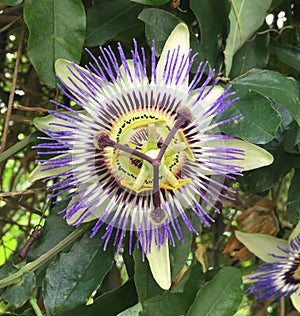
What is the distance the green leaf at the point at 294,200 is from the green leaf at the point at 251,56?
249mm

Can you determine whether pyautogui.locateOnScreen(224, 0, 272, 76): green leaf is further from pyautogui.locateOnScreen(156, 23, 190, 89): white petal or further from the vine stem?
the vine stem

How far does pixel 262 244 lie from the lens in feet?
4.64

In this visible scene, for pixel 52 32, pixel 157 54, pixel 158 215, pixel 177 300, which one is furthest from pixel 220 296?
pixel 52 32

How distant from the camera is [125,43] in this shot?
1.25 metres

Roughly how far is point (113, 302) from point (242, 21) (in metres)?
0.59

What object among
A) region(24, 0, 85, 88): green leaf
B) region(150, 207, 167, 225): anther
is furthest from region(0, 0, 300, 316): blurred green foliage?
region(150, 207, 167, 225): anther

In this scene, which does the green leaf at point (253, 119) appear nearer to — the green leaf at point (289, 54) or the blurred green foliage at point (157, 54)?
the blurred green foliage at point (157, 54)

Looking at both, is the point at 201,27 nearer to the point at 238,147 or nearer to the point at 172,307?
the point at 238,147

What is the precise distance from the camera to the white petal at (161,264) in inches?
41.9

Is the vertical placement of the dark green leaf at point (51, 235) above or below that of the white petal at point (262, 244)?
above

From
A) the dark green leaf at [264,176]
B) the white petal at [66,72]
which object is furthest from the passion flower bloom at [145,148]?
the dark green leaf at [264,176]

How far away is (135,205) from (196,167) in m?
0.12

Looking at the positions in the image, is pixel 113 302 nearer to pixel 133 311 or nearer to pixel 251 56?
pixel 133 311

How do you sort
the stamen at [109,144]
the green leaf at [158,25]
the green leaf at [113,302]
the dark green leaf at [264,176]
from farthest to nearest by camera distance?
the dark green leaf at [264,176], the green leaf at [113,302], the green leaf at [158,25], the stamen at [109,144]
